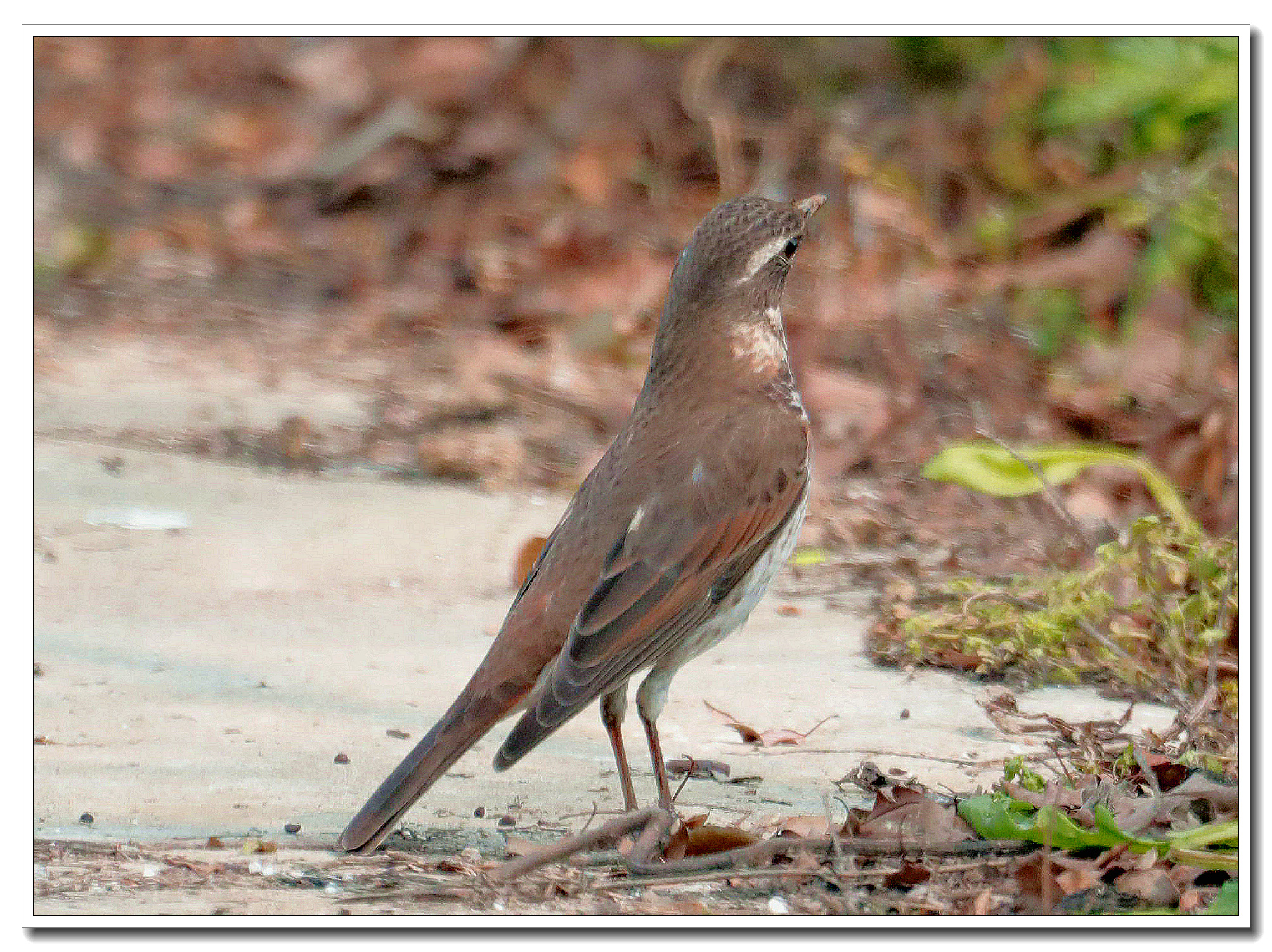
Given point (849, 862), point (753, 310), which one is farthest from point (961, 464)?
point (849, 862)

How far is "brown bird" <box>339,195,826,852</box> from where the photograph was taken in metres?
4.45

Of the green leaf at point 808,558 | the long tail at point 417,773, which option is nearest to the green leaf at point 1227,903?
the long tail at point 417,773

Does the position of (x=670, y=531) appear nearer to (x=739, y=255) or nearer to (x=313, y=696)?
(x=739, y=255)

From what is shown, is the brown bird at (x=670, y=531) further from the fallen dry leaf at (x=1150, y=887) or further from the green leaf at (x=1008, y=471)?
the fallen dry leaf at (x=1150, y=887)

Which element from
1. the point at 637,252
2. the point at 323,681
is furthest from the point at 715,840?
the point at 637,252

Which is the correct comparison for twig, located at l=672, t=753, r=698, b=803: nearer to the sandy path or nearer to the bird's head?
the sandy path

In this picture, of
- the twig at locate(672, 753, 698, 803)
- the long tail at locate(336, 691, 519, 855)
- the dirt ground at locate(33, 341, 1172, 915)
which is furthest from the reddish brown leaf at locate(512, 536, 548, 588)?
the long tail at locate(336, 691, 519, 855)

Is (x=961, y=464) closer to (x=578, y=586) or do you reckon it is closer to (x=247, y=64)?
(x=578, y=586)

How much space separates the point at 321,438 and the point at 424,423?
1.68ft

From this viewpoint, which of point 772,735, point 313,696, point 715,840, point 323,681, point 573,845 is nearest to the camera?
point 573,845

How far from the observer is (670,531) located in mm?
4883

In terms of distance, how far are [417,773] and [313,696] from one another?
1.35 meters

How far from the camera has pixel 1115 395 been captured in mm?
8281

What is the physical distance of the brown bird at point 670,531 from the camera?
4453mm
